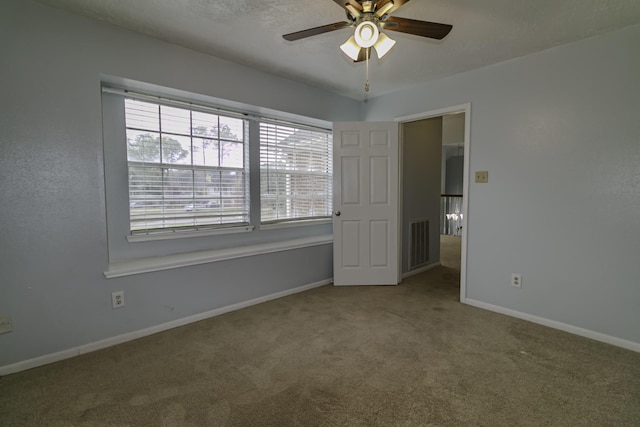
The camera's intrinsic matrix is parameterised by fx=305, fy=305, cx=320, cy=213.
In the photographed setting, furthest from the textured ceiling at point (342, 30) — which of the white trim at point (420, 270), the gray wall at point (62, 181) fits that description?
the white trim at point (420, 270)

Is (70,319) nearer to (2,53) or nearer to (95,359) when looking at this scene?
(95,359)

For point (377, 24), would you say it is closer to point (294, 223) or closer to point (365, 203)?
point (365, 203)

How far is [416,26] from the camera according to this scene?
5.67 ft

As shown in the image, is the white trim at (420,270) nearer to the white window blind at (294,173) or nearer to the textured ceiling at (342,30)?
the white window blind at (294,173)

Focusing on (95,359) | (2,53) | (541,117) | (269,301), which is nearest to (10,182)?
(2,53)

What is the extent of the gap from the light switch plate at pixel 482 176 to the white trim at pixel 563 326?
1.26m

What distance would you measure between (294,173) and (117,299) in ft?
7.37

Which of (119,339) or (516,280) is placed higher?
(516,280)

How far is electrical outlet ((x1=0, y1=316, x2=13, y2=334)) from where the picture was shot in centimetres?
200

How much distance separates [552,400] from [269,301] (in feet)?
8.06

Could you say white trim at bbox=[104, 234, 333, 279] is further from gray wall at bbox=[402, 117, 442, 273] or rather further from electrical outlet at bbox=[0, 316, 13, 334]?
gray wall at bbox=[402, 117, 442, 273]

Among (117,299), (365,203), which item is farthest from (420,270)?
(117,299)

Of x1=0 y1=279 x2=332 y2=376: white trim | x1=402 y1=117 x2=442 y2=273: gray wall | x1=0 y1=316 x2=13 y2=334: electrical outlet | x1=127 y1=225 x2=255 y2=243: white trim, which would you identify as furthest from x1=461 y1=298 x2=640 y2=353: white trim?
x1=0 y1=316 x2=13 y2=334: electrical outlet

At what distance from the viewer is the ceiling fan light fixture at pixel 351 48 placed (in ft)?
6.27
